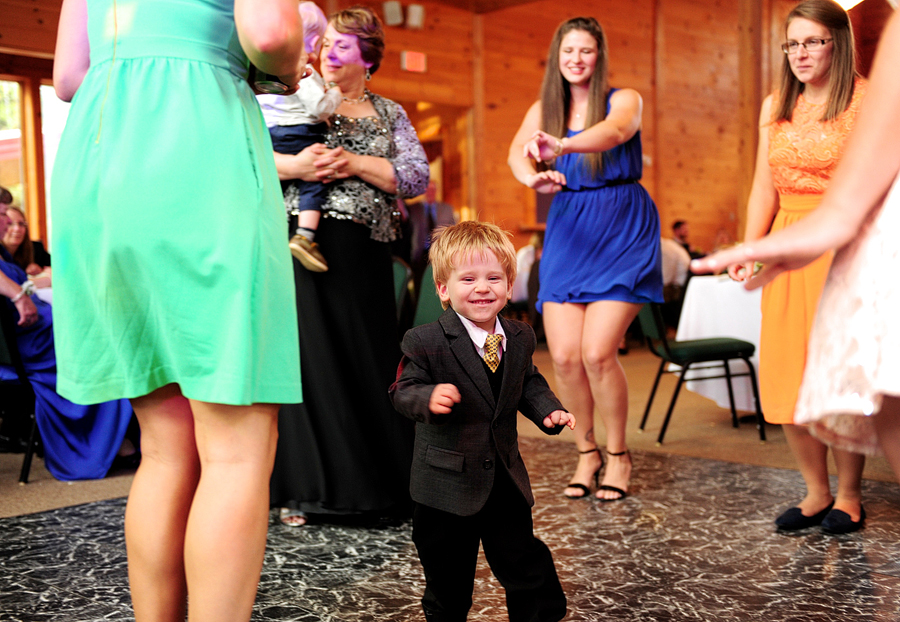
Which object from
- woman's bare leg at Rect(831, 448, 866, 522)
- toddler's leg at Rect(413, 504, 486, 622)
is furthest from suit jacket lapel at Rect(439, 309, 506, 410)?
woman's bare leg at Rect(831, 448, 866, 522)

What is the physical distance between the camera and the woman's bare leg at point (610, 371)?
115 inches

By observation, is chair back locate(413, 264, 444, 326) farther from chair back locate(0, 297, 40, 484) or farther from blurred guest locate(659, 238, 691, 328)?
blurred guest locate(659, 238, 691, 328)

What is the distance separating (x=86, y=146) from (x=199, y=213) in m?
0.21

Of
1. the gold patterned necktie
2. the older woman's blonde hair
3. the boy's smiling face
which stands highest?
the older woman's blonde hair

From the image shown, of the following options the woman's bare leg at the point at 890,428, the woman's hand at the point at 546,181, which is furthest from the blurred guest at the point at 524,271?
the woman's bare leg at the point at 890,428

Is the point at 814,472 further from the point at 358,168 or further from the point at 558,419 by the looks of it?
the point at 358,168

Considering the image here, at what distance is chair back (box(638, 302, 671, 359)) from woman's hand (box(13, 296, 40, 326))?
274cm

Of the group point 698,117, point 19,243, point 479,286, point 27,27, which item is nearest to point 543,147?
point 479,286

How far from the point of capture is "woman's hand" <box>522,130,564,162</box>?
2.58 m

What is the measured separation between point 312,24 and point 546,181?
2.96ft

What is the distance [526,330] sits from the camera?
1719mm

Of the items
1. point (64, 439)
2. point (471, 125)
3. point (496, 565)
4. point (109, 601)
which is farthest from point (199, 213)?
point (471, 125)

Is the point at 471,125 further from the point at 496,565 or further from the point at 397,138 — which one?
the point at 496,565

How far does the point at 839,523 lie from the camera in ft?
8.25
